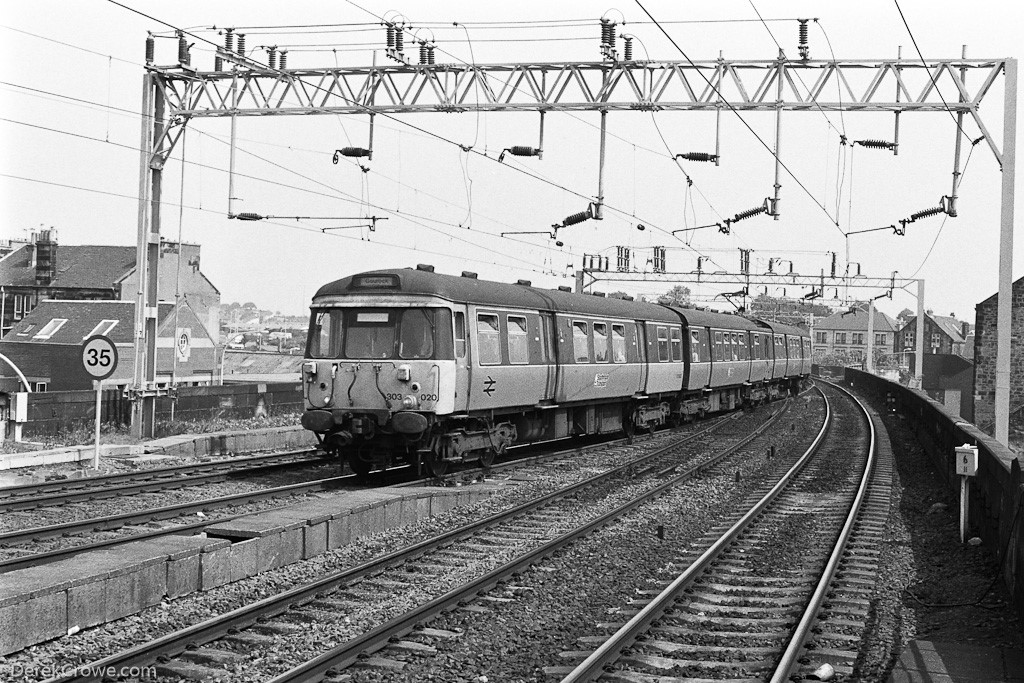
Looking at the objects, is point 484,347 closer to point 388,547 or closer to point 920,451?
point 388,547

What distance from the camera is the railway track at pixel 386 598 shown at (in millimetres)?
7098

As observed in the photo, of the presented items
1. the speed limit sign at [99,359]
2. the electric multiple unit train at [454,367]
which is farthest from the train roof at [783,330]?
the speed limit sign at [99,359]

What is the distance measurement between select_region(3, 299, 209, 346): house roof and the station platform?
42.3 meters

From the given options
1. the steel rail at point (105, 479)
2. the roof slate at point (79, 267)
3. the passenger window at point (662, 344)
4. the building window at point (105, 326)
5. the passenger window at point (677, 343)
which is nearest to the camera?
the steel rail at point (105, 479)

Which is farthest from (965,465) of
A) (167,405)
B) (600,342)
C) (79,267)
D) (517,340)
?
(79,267)

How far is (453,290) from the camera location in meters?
15.6

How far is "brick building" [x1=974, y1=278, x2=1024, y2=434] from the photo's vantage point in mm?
36875

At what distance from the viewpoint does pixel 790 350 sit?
144 feet

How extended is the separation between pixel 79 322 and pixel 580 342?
3540 centimetres

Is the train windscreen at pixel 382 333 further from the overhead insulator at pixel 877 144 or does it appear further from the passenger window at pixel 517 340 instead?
the overhead insulator at pixel 877 144

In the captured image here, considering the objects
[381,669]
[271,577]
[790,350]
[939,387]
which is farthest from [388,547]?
[939,387]

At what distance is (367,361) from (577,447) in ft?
25.3

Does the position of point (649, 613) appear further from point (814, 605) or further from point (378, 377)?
point (378, 377)

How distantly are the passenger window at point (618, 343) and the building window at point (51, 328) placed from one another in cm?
3494
